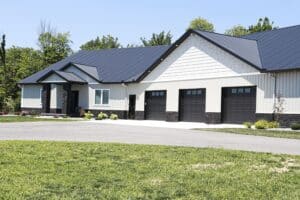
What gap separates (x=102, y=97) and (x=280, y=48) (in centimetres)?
1569

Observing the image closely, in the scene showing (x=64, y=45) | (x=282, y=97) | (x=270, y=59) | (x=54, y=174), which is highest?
(x=64, y=45)

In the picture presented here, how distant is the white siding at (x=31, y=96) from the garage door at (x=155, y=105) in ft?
40.9

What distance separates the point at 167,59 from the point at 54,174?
1036 inches

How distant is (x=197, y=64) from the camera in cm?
3359

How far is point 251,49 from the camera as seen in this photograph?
33.3 meters

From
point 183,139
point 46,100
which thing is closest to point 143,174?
point 183,139

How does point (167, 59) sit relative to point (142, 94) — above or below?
above

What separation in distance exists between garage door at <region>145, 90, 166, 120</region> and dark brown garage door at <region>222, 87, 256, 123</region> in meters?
5.86

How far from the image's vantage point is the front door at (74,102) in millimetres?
43000

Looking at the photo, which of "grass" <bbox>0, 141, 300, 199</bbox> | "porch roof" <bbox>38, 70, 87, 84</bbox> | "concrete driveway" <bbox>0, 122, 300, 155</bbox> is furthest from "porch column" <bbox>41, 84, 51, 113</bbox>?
"grass" <bbox>0, 141, 300, 199</bbox>

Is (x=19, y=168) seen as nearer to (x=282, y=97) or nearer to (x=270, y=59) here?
(x=282, y=97)

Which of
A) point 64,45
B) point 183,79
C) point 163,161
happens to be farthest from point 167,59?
point 64,45

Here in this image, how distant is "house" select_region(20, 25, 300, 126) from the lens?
2917 cm

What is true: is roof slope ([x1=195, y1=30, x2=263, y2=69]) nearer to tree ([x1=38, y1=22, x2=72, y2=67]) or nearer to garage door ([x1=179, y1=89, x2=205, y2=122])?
garage door ([x1=179, y1=89, x2=205, y2=122])
